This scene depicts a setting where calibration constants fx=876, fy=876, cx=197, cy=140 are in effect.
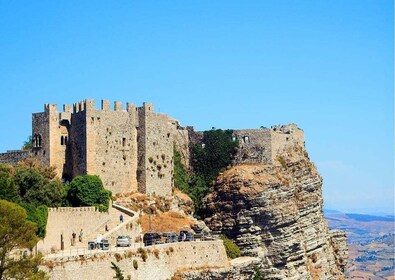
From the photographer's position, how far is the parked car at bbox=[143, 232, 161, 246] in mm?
64188

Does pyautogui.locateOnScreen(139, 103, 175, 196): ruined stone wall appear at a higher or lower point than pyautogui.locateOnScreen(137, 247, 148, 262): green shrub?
higher

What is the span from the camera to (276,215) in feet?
252

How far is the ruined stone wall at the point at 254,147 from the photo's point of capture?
268 ft

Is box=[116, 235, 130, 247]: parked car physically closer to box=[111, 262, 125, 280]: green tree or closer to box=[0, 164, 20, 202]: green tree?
box=[111, 262, 125, 280]: green tree

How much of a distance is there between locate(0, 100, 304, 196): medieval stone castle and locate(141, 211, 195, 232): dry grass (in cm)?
309

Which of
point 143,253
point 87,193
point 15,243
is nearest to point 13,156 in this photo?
point 87,193

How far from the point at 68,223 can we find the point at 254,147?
23670mm

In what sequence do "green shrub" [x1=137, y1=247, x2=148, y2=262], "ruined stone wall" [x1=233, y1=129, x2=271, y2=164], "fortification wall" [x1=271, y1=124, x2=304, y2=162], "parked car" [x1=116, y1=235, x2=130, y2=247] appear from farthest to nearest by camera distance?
1. "fortification wall" [x1=271, y1=124, x2=304, y2=162]
2. "ruined stone wall" [x1=233, y1=129, x2=271, y2=164]
3. "parked car" [x1=116, y1=235, x2=130, y2=247]
4. "green shrub" [x1=137, y1=247, x2=148, y2=262]

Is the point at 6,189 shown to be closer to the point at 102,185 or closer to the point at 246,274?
the point at 102,185

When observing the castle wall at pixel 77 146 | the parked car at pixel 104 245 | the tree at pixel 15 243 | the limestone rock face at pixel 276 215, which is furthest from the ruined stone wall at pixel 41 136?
the tree at pixel 15 243

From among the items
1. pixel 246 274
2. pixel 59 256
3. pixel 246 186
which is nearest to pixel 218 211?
pixel 246 186

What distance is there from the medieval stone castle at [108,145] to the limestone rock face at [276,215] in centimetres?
567

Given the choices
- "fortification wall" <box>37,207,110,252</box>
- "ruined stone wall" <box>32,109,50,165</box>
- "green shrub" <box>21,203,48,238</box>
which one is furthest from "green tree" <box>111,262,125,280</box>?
"ruined stone wall" <box>32,109,50,165</box>

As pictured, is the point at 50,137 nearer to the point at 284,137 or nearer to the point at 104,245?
the point at 104,245
